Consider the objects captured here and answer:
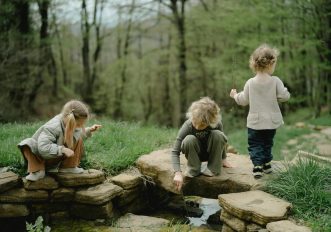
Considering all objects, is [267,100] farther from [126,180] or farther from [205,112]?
[126,180]

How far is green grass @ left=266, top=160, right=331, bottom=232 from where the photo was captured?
12.6ft

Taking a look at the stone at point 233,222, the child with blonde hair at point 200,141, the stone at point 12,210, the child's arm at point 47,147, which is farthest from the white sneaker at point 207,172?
the stone at point 12,210

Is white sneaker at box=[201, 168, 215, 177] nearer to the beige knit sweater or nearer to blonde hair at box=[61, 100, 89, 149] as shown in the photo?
the beige knit sweater

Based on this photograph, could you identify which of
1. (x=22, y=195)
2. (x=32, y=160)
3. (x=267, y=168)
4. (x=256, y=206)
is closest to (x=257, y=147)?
(x=267, y=168)

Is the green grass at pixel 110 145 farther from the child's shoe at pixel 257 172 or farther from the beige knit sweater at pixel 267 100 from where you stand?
the beige knit sweater at pixel 267 100

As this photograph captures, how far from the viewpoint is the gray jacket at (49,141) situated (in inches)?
174

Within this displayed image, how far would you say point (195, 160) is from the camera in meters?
4.73

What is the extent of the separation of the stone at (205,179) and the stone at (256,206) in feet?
1.18

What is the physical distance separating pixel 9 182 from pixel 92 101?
65.6 feet

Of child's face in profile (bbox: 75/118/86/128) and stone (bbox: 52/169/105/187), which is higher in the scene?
child's face in profile (bbox: 75/118/86/128)

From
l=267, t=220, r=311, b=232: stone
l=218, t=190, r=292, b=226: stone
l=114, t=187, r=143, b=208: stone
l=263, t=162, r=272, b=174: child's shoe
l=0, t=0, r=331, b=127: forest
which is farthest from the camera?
l=0, t=0, r=331, b=127: forest

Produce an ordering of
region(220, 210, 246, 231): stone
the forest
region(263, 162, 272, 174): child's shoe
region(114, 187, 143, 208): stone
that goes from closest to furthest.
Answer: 1. region(220, 210, 246, 231): stone
2. region(263, 162, 272, 174): child's shoe
3. region(114, 187, 143, 208): stone
4. the forest

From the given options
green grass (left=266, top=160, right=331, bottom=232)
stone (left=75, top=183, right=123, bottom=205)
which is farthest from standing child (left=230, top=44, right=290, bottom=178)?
stone (left=75, top=183, right=123, bottom=205)

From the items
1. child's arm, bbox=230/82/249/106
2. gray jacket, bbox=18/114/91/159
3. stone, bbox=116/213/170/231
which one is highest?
child's arm, bbox=230/82/249/106
